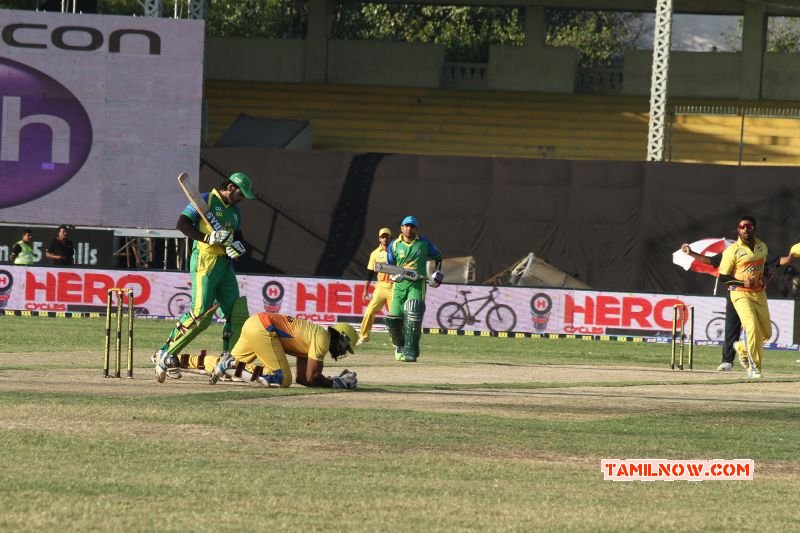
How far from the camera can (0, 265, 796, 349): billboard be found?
29016mm

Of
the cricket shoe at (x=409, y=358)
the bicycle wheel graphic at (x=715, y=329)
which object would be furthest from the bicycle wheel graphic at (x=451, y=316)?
the cricket shoe at (x=409, y=358)

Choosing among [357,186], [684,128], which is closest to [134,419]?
[357,186]

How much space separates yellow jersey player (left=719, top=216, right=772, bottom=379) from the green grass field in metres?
1.84

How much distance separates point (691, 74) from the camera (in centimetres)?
4447

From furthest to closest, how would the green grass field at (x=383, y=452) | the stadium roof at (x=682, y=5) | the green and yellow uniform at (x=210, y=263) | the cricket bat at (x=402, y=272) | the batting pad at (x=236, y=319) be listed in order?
the stadium roof at (x=682, y=5), the cricket bat at (x=402, y=272), the batting pad at (x=236, y=319), the green and yellow uniform at (x=210, y=263), the green grass field at (x=383, y=452)

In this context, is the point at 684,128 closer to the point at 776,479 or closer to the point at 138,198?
the point at 138,198

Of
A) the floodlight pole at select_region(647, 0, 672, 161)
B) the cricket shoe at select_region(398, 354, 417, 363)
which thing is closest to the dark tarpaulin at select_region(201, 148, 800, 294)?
the floodlight pole at select_region(647, 0, 672, 161)

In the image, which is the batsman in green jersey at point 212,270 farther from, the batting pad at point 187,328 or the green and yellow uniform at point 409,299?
the green and yellow uniform at point 409,299

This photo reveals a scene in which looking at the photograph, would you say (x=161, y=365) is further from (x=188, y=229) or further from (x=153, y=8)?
(x=153, y=8)

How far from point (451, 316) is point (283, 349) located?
15.5 metres

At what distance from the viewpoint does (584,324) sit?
29047 mm

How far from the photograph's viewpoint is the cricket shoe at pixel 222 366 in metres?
14.2

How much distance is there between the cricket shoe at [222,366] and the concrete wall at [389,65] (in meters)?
31.5

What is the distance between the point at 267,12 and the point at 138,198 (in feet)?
129
